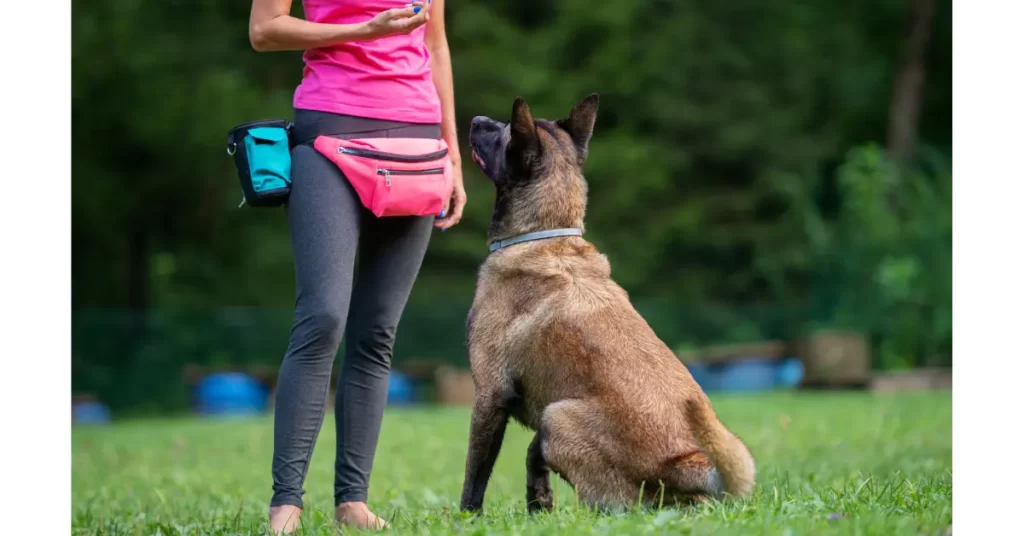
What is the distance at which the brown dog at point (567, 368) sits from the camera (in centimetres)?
351

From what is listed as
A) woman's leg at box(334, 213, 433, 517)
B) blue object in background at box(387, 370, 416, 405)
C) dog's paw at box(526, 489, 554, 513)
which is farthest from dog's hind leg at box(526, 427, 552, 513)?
blue object in background at box(387, 370, 416, 405)

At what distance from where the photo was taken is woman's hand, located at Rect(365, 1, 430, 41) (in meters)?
3.61

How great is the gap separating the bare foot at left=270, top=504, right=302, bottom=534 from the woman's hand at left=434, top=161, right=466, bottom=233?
121cm

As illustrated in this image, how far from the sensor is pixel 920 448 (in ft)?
23.7

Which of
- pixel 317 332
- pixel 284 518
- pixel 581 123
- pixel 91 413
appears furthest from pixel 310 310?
pixel 91 413

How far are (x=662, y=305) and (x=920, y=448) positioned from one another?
36.6 ft

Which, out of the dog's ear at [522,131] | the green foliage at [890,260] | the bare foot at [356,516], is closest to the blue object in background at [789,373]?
the green foliage at [890,260]

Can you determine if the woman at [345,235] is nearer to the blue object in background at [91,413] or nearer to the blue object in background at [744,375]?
the blue object in background at [744,375]

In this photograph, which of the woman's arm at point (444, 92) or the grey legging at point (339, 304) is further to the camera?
the woman's arm at point (444, 92)

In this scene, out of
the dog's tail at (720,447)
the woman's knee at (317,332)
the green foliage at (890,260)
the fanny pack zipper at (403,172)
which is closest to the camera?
the dog's tail at (720,447)

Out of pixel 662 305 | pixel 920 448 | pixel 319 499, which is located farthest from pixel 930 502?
pixel 662 305

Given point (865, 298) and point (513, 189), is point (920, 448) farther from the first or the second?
point (865, 298)

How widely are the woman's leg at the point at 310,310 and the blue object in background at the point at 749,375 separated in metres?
13.1

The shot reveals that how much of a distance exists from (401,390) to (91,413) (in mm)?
4976
